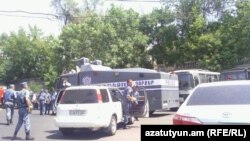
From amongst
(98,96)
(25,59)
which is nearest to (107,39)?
(25,59)

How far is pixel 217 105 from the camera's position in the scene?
7.06 metres

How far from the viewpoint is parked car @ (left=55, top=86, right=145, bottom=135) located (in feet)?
40.3

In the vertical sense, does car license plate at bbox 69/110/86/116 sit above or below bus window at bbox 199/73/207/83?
below

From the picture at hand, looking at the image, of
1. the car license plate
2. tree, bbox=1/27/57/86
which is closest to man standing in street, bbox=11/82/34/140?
the car license plate

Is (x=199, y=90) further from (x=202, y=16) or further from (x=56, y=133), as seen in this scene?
(x=202, y=16)

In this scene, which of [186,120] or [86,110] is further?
[86,110]

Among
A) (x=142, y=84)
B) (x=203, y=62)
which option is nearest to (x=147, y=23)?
(x=203, y=62)

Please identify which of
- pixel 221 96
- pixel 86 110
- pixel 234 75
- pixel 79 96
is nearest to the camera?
pixel 221 96

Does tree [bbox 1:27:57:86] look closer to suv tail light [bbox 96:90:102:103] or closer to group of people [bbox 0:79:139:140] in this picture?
group of people [bbox 0:79:139:140]

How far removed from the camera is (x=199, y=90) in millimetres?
7848

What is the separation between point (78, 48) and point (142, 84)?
15971mm

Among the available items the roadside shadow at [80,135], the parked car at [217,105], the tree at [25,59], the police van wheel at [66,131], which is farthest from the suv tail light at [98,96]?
the tree at [25,59]

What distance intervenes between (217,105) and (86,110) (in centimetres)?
595

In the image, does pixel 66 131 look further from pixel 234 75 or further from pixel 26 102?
pixel 234 75
